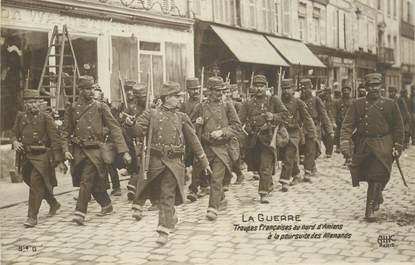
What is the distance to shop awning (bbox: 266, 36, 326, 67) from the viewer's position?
19.0 metres

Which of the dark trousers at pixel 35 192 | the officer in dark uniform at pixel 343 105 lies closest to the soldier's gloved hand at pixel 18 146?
the dark trousers at pixel 35 192

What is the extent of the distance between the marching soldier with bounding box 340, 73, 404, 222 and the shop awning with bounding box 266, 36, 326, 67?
12083 mm

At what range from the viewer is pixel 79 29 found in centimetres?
1171

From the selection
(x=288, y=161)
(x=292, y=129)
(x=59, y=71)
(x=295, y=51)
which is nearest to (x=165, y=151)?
(x=288, y=161)

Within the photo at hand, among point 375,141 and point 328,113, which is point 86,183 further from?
point 328,113

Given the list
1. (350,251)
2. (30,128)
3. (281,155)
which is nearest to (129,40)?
(281,155)

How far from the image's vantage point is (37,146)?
7.12 metres

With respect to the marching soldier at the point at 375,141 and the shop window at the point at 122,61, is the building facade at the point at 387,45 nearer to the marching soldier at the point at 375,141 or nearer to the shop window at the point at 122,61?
the shop window at the point at 122,61

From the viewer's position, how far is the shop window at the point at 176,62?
1473 centimetres

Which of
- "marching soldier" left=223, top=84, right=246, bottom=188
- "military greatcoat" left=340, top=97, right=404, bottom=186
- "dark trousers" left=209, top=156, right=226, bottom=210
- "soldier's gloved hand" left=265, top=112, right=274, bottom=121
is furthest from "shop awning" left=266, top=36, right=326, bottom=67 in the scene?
"military greatcoat" left=340, top=97, right=404, bottom=186

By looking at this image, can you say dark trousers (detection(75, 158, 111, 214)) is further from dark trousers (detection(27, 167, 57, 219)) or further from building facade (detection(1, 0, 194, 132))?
building facade (detection(1, 0, 194, 132))

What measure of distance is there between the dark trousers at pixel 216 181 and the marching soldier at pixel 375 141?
154cm

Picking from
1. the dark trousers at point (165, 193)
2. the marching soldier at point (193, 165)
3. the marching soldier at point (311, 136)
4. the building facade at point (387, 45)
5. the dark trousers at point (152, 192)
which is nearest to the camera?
the dark trousers at point (165, 193)

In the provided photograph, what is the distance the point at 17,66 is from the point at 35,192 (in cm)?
403
